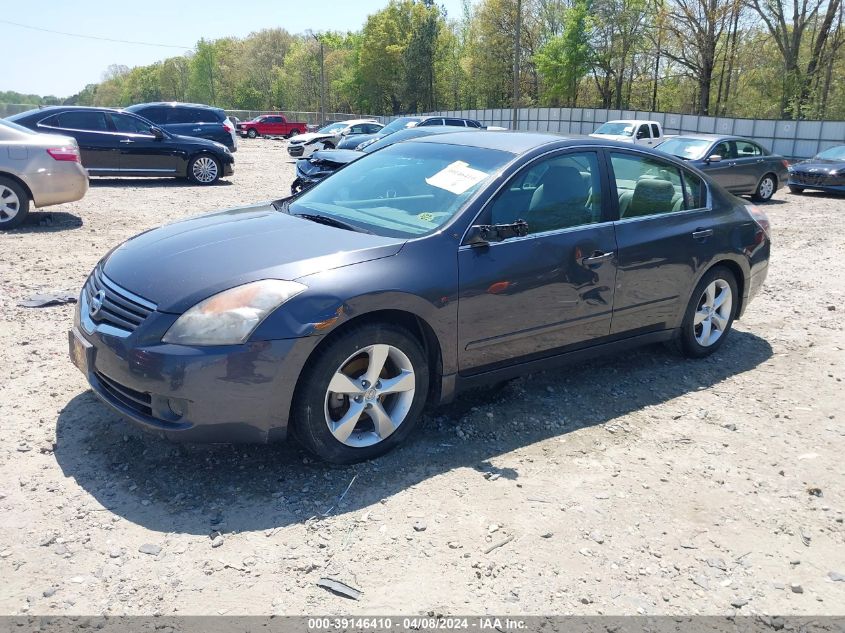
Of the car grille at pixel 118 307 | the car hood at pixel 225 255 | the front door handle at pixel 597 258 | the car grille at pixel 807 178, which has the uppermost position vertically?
the car hood at pixel 225 255

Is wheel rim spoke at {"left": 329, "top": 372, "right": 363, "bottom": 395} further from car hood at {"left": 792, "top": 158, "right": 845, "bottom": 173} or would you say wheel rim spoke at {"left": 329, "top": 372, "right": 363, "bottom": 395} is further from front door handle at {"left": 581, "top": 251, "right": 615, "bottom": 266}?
car hood at {"left": 792, "top": 158, "right": 845, "bottom": 173}

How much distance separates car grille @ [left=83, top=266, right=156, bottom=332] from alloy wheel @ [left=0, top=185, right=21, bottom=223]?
6580 mm

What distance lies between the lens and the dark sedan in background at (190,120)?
19.0m

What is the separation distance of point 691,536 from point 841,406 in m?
2.17

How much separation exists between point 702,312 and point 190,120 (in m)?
17.4

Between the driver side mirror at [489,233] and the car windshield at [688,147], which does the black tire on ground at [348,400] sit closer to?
the driver side mirror at [489,233]

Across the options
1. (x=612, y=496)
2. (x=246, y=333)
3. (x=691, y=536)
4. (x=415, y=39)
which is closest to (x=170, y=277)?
(x=246, y=333)

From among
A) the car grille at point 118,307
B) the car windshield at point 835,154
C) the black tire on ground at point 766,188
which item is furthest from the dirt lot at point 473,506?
the car windshield at point 835,154

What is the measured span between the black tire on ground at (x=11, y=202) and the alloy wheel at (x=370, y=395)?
759cm

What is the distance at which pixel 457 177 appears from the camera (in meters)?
4.12

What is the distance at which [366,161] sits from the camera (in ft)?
15.9

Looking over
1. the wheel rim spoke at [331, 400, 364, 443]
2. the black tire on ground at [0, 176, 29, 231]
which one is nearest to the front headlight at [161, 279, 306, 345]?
the wheel rim spoke at [331, 400, 364, 443]

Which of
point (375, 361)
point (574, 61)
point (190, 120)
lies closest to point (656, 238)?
point (375, 361)

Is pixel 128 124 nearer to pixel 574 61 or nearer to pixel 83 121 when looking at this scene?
pixel 83 121
